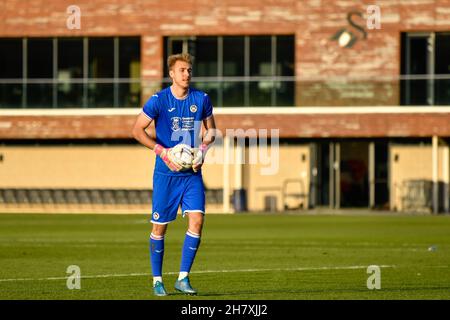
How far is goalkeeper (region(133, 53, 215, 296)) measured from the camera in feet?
42.9

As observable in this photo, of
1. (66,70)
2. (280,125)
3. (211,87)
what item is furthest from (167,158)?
(66,70)

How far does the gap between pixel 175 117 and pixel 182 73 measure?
47 cm

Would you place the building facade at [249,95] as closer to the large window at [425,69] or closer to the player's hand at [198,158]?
the large window at [425,69]

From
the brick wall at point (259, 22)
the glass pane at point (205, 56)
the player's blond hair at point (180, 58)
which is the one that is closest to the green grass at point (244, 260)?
the player's blond hair at point (180, 58)

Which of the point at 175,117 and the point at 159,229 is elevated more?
the point at 175,117

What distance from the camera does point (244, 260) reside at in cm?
1947

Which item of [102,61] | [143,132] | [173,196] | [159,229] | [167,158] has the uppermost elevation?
[102,61]

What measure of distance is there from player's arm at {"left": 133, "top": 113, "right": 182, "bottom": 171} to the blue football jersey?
0.08m

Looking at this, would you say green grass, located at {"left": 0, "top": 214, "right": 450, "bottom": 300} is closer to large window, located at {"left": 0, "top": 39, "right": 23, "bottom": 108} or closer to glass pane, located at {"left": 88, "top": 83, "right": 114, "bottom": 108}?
glass pane, located at {"left": 88, "top": 83, "right": 114, "bottom": 108}

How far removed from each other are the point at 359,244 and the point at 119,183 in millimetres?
27765

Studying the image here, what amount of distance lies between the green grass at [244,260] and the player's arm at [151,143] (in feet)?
4.41

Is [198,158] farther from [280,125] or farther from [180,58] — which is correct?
[280,125]
